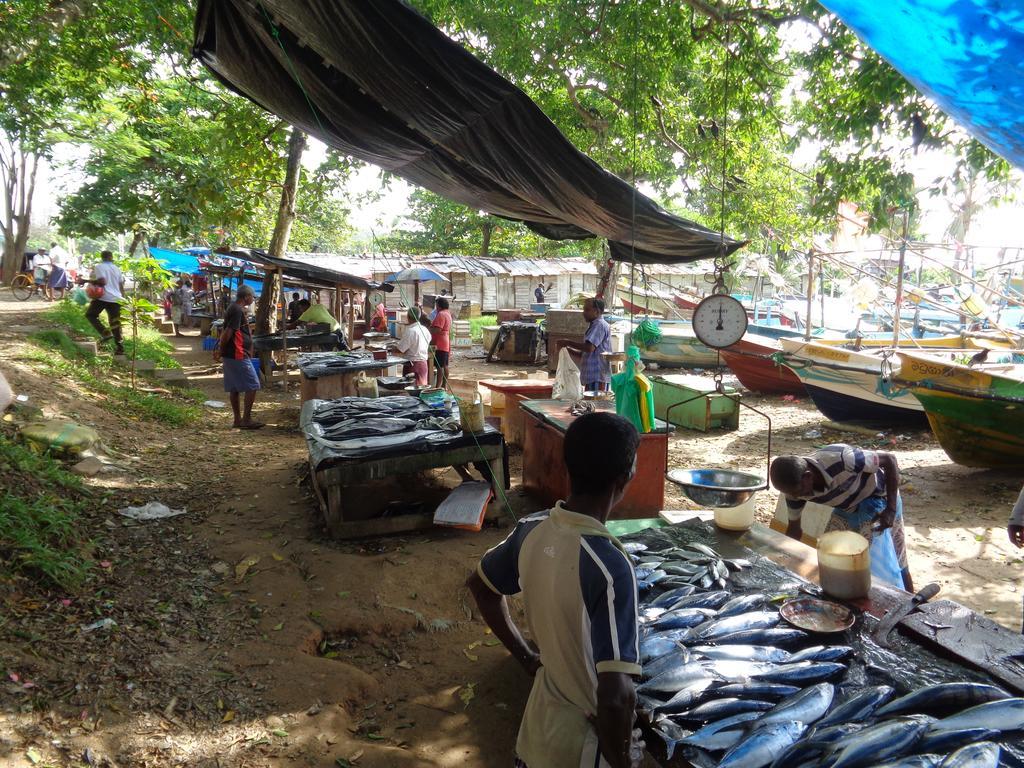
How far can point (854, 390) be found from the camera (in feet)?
37.3

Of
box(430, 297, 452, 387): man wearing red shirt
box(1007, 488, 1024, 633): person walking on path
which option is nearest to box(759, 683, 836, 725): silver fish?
box(1007, 488, 1024, 633): person walking on path

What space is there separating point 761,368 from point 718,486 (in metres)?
11.7

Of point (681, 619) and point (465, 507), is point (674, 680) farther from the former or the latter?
point (465, 507)

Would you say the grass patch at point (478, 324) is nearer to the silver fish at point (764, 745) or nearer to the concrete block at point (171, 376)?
the concrete block at point (171, 376)

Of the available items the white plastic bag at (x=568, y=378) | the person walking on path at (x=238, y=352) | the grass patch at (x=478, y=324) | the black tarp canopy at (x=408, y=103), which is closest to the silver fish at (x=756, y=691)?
the black tarp canopy at (x=408, y=103)

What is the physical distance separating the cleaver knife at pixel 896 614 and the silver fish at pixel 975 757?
0.90 m

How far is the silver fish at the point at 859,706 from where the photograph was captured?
218 cm

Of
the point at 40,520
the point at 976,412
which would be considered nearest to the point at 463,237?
the point at 976,412

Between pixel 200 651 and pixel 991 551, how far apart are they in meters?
6.96

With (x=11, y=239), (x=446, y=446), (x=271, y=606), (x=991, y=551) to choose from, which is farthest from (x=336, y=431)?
(x=11, y=239)

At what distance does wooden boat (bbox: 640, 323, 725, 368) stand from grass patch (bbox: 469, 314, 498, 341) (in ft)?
24.0

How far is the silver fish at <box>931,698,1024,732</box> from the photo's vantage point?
201 centimetres

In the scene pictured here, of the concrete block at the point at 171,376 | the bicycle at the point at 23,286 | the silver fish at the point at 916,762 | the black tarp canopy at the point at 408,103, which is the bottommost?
the concrete block at the point at 171,376

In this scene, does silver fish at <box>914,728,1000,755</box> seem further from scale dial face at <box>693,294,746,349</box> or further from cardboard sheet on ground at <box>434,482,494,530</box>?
cardboard sheet on ground at <box>434,482,494,530</box>
